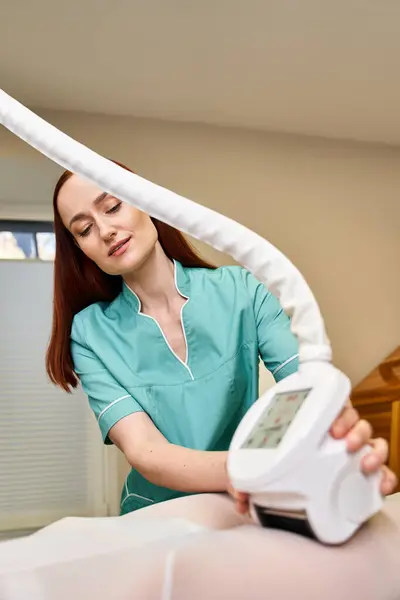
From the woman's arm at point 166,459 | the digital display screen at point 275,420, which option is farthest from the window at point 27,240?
the digital display screen at point 275,420

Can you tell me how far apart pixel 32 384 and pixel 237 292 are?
172 cm

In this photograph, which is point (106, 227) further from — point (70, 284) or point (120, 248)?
point (70, 284)

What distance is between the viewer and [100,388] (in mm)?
1052

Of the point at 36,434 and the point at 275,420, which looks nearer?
the point at 275,420

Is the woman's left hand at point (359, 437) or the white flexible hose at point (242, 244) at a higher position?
the white flexible hose at point (242, 244)

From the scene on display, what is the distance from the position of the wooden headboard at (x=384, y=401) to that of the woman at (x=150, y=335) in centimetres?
129

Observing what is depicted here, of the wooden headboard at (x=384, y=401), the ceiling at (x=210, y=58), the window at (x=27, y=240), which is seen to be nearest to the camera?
the ceiling at (x=210, y=58)

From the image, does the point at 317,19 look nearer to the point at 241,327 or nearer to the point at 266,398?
the point at 241,327

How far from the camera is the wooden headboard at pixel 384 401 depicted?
222 cm

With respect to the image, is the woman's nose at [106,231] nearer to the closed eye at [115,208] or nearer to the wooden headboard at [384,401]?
the closed eye at [115,208]

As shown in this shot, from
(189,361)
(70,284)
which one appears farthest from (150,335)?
(70,284)

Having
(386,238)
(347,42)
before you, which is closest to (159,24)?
(347,42)

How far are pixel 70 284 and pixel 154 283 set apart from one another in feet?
0.54

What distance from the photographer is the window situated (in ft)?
9.20
